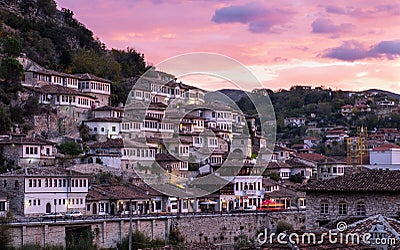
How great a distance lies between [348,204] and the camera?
3675 cm

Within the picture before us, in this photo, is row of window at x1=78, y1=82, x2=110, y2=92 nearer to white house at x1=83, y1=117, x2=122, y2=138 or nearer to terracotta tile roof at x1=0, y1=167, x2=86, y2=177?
white house at x1=83, y1=117, x2=122, y2=138

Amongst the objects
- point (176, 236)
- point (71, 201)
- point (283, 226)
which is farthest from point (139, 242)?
point (283, 226)

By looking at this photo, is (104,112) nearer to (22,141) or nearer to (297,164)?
(22,141)

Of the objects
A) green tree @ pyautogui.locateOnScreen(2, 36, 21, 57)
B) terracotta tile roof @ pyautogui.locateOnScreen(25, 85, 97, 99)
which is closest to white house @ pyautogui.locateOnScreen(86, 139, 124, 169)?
terracotta tile roof @ pyautogui.locateOnScreen(25, 85, 97, 99)

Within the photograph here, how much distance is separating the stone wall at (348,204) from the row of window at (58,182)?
2319cm

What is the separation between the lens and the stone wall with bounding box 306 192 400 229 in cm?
3612

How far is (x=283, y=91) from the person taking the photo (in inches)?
7687

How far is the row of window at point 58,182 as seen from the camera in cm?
5519

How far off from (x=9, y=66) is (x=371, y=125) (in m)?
88.8

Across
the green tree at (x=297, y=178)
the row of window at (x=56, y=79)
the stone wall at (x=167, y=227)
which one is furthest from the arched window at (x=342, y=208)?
the green tree at (x=297, y=178)

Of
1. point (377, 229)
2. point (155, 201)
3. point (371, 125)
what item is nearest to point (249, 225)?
point (155, 201)

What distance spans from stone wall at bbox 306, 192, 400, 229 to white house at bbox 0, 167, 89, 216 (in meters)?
23.2

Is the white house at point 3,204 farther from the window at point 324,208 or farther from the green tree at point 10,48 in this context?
the green tree at point 10,48

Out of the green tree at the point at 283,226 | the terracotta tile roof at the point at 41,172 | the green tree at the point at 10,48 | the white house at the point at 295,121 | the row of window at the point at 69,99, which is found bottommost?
the green tree at the point at 283,226
